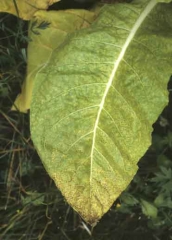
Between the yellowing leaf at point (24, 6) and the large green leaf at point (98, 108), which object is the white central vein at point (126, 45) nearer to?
the large green leaf at point (98, 108)

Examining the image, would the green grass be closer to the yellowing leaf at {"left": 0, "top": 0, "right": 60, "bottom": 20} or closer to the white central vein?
the yellowing leaf at {"left": 0, "top": 0, "right": 60, "bottom": 20}

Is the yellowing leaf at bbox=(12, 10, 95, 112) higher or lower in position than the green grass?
higher

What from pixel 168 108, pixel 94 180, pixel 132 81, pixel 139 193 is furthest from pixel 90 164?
pixel 168 108

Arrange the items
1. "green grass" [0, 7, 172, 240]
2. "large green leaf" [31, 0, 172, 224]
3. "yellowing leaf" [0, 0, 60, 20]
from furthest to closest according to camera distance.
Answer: "green grass" [0, 7, 172, 240] → "yellowing leaf" [0, 0, 60, 20] → "large green leaf" [31, 0, 172, 224]

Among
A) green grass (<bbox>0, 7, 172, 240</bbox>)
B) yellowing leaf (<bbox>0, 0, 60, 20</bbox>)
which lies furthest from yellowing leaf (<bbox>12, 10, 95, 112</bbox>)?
green grass (<bbox>0, 7, 172, 240</bbox>)

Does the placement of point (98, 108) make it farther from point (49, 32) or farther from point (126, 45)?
point (49, 32)

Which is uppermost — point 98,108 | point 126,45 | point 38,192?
point 126,45

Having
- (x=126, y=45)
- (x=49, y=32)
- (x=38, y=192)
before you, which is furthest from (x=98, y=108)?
(x=38, y=192)

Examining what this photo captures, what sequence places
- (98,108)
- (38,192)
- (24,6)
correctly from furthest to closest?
(38,192)
(24,6)
(98,108)
